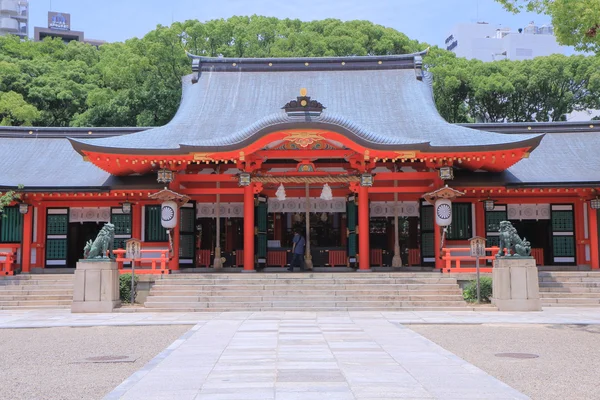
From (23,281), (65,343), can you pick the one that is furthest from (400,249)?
(65,343)

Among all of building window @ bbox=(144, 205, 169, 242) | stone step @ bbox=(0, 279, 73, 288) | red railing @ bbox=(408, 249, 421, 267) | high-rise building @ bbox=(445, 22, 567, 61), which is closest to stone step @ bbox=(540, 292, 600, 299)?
red railing @ bbox=(408, 249, 421, 267)

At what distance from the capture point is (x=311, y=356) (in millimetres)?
9555

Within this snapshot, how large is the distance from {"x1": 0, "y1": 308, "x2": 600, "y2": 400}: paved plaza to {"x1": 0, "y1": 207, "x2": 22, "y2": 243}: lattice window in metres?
7.76

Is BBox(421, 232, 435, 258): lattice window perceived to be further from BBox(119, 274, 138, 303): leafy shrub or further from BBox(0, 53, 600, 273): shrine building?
BBox(119, 274, 138, 303): leafy shrub

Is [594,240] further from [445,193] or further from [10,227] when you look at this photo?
[10,227]

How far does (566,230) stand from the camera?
23.2m

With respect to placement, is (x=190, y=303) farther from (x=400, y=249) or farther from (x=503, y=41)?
(x=503, y=41)

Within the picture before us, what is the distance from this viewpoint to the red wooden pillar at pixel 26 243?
74.3 ft

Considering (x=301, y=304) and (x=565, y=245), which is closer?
(x=301, y=304)

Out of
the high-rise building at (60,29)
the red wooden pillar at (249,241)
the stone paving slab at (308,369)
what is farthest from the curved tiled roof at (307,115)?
the high-rise building at (60,29)

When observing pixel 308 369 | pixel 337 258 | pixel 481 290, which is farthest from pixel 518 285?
pixel 308 369

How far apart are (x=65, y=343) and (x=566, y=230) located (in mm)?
18323

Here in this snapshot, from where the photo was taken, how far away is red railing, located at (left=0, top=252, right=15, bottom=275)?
21688 mm

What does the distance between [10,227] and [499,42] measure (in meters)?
76.5
